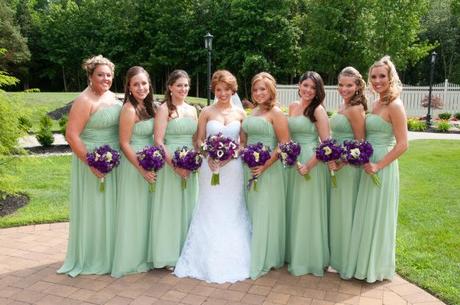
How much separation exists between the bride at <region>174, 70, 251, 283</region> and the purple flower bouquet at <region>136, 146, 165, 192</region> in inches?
23.4

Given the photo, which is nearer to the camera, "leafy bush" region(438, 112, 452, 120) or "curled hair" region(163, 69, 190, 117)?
"curled hair" region(163, 69, 190, 117)

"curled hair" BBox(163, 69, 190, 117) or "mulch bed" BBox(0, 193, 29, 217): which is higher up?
"curled hair" BBox(163, 69, 190, 117)

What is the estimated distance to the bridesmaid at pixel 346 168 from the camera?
5.06 m

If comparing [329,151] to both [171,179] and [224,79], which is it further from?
[171,179]

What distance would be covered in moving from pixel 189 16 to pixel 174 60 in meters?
4.47

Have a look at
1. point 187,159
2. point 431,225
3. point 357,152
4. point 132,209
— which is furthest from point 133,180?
point 431,225

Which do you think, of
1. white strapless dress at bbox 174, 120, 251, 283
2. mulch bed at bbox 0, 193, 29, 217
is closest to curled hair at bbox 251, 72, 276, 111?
white strapless dress at bbox 174, 120, 251, 283

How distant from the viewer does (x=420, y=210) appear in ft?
26.7

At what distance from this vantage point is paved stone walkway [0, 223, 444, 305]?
470 centimetres

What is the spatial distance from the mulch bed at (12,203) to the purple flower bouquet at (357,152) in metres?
6.44

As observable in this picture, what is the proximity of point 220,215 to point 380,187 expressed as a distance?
191 cm

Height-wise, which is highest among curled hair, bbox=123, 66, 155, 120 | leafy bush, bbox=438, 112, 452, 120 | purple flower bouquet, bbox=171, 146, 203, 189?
curled hair, bbox=123, 66, 155, 120

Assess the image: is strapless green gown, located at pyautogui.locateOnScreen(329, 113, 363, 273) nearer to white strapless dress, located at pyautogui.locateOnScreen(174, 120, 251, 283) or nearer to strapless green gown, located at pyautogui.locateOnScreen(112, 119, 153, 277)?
white strapless dress, located at pyautogui.locateOnScreen(174, 120, 251, 283)

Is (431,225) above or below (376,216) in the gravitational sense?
below
